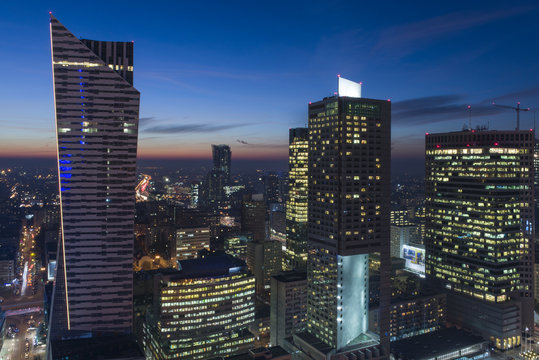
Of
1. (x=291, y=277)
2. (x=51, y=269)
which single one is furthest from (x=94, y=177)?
(x=51, y=269)

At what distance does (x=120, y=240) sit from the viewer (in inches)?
4230

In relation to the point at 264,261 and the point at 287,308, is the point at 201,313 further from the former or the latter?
the point at 264,261

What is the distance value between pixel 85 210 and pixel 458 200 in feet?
341

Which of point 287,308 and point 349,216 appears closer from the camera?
point 349,216

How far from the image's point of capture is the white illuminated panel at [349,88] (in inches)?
3807

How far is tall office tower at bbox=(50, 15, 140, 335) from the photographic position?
344 feet

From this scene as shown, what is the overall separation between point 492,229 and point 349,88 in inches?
2362

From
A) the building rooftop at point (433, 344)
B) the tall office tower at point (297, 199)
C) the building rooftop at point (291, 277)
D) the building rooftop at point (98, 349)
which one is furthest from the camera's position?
the tall office tower at point (297, 199)

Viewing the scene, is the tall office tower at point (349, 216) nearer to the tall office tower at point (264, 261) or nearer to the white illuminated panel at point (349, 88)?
the white illuminated panel at point (349, 88)

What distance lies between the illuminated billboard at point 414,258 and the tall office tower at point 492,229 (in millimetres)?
53850

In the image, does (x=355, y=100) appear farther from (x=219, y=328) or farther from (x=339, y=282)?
(x=219, y=328)

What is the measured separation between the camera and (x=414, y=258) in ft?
611

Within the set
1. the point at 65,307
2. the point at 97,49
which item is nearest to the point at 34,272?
the point at 65,307

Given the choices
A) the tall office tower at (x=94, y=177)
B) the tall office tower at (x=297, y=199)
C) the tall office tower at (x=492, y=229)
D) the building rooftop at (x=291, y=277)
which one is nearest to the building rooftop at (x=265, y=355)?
the building rooftop at (x=291, y=277)
